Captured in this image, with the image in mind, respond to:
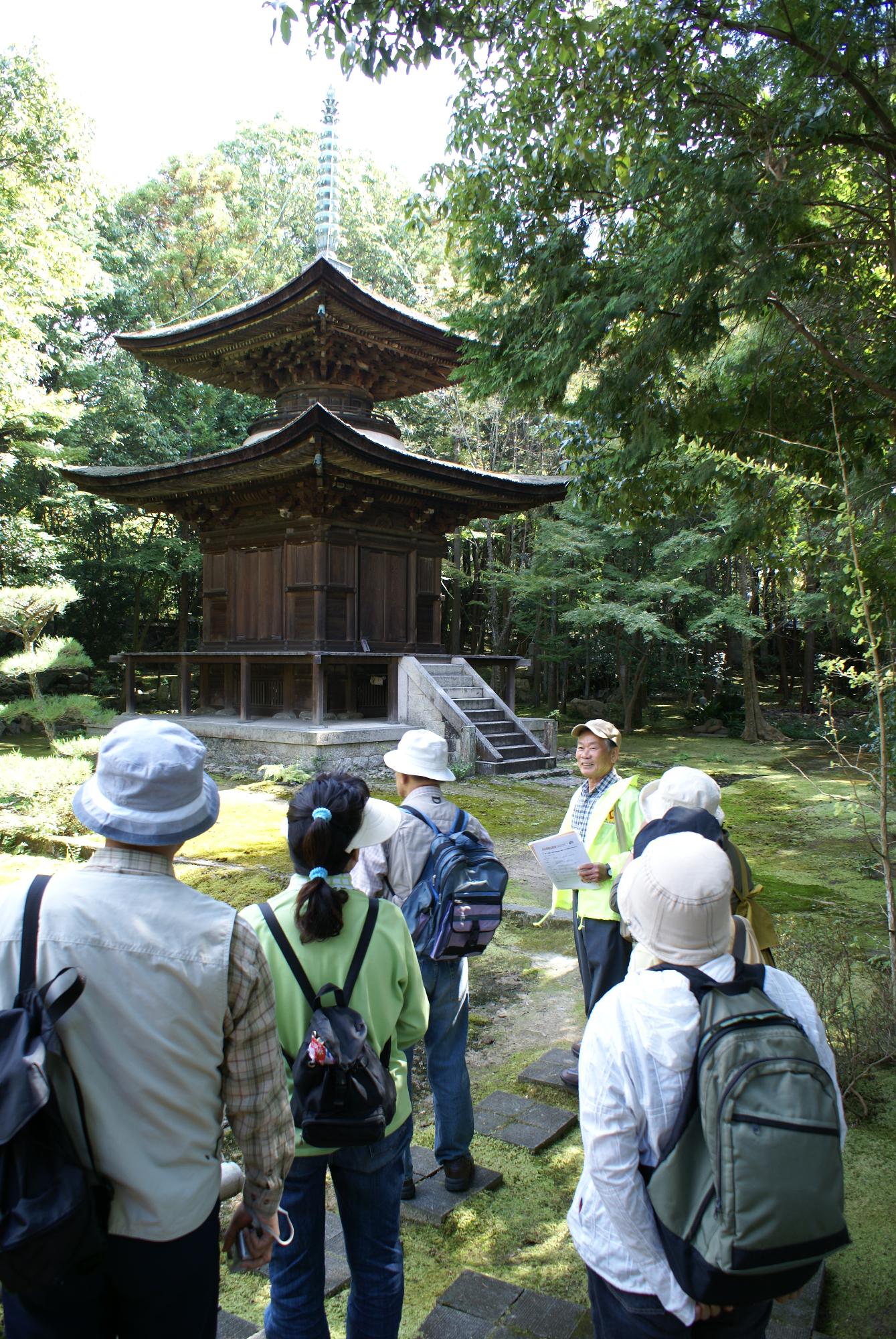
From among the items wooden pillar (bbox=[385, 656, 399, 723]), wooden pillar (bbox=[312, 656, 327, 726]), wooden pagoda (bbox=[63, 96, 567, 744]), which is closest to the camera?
wooden pillar (bbox=[312, 656, 327, 726])

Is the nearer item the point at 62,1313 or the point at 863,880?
the point at 62,1313

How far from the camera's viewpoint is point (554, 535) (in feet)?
58.6

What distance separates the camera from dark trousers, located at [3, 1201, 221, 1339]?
57.5 inches

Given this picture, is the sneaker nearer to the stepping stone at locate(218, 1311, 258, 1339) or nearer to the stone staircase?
the stepping stone at locate(218, 1311, 258, 1339)

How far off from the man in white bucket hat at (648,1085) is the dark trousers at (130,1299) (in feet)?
2.29

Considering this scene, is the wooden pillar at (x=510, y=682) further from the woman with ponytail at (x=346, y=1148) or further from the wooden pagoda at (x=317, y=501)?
the woman with ponytail at (x=346, y=1148)

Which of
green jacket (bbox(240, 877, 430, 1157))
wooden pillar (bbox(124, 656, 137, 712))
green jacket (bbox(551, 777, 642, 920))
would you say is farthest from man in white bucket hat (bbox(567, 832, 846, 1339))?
wooden pillar (bbox(124, 656, 137, 712))

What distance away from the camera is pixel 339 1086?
1.78 meters

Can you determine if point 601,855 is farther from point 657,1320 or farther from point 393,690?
point 393,690

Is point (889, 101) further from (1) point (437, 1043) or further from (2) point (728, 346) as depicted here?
(1) point (437, 1043)

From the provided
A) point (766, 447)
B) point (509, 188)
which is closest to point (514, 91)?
point (509, 188)

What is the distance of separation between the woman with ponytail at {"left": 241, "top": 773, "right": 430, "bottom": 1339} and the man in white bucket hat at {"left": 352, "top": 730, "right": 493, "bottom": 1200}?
A: 715 mm

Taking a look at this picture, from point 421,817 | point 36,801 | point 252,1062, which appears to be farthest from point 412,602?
point 252,1062

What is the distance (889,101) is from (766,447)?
1.94 meters
